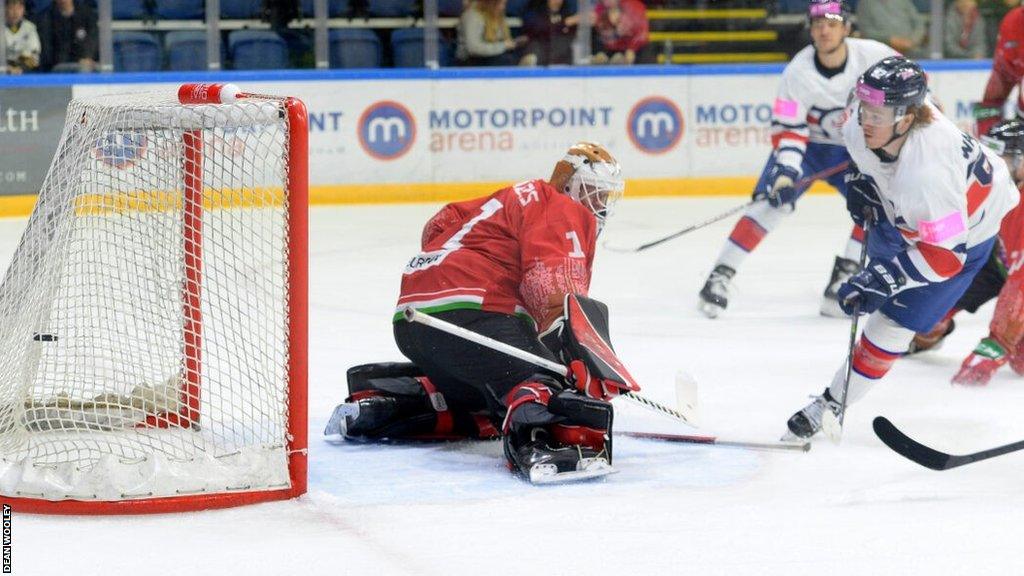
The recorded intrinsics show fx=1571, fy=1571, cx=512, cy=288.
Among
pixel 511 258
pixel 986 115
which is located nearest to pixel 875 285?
pixel 511 258

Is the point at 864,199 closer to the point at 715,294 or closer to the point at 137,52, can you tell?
the point at 715,294

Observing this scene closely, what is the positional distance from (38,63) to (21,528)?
5145 mm

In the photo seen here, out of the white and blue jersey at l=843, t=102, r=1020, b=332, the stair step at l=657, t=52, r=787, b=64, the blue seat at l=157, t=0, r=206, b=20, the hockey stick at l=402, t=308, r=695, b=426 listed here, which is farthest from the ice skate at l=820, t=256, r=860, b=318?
the blue seat at l=157, t=0, r=206, b=20

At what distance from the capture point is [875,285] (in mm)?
3504

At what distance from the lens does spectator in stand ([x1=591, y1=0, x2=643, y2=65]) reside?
843 centimetres

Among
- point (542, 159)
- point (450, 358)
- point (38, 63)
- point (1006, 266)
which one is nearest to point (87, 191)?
point (450, 358)

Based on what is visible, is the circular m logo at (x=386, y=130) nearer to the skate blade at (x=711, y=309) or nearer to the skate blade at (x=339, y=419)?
the skate blade at (x=711, y=309)

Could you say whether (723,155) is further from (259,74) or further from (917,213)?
(917,213)

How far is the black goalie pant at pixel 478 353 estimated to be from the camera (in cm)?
330

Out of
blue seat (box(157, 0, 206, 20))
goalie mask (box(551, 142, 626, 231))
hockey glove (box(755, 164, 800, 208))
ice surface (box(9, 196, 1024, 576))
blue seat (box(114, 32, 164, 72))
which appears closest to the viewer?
ice surface (box(9, 196, 1024, 576))

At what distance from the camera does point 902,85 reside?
138 inches

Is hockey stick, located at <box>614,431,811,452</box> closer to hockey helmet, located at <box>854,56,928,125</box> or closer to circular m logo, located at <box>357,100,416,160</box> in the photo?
hockey helmet, located at <box>854,56,928,125</box>

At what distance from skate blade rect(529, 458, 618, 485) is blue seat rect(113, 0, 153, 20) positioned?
5.30 metres

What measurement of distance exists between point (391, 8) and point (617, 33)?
1224mm
